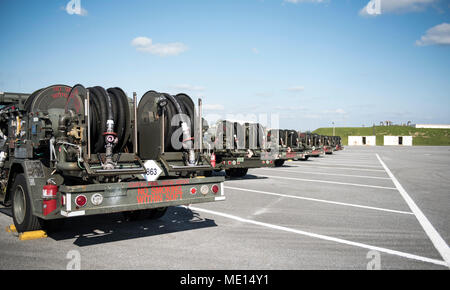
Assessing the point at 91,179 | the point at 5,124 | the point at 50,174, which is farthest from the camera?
the point at 5,124

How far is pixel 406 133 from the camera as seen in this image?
11600cm

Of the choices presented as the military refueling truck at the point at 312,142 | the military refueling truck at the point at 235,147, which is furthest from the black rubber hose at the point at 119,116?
the military refueling truck at the point at 312,142

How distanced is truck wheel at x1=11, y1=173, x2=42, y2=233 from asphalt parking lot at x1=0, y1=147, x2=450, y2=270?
A: 25 cm

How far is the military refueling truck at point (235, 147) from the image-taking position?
13.8 metres

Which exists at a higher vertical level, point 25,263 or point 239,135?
point 239,135

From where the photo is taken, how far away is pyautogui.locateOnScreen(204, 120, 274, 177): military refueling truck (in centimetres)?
1378

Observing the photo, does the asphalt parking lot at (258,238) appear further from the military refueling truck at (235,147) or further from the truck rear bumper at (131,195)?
the military refueling truck at (235,147)

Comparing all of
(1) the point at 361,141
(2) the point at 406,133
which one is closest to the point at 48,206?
(1) the point at 361,141

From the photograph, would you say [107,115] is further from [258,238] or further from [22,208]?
[258,238]
